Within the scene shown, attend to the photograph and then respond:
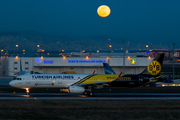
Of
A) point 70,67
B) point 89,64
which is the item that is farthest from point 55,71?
point 89,64

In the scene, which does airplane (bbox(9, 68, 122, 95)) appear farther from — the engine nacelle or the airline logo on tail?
the airline logo on tail

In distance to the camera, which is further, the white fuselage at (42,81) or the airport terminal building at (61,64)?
the airport terminal building at (61,64)

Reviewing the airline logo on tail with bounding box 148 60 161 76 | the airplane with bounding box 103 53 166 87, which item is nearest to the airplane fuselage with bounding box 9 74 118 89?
the airplane with bounding box 103 53 166 87

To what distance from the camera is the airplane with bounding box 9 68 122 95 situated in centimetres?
3203

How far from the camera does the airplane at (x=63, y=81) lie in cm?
3203

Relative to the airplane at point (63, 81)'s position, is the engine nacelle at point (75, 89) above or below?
below

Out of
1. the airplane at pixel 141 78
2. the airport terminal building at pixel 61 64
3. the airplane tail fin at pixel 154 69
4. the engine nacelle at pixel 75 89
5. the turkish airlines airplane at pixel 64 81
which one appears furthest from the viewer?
the airport terminal building at pixel 61 64

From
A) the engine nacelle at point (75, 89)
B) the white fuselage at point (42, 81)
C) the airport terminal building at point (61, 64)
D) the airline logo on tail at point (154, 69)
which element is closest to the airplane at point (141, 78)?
the airline logo on tail at point (154, 69)

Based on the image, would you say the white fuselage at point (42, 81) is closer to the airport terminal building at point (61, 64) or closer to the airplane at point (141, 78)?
the airplane at point (141, 78)

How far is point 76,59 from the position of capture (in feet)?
212

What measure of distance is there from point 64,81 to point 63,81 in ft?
0.44

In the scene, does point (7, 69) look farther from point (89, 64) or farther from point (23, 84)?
point (23, 84)
